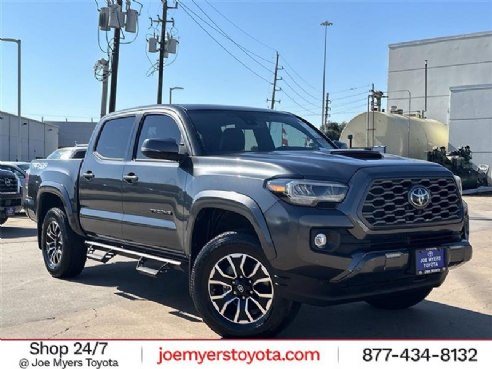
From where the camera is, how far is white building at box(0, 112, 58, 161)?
60.0m

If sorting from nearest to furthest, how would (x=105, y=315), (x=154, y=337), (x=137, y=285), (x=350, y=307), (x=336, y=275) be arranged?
(x=336, y=275) < (x=154, y=337) < (x=105, y=315) < (x=350, y=307) < (x=137, y=285)

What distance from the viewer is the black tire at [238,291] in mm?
4102

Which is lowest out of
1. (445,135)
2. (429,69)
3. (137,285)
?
(137,285)

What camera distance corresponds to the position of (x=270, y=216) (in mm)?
3961

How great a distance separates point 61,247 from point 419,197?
451 centimetres

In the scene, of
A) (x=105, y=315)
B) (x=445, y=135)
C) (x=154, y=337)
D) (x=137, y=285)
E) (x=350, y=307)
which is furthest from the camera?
(x=445, y=135)

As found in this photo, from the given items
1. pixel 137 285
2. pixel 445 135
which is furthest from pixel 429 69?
pixel 137 285

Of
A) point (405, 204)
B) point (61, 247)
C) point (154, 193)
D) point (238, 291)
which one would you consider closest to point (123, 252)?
point (154, 193)

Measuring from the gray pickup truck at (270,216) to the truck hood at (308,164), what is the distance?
0.04 feet

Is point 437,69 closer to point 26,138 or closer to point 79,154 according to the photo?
point 79,154

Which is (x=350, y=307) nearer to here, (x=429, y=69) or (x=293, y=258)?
(x=293, y=258)

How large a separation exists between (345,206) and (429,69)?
160 ft

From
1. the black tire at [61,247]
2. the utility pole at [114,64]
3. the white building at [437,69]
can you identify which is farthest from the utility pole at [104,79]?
the white building at [437,69]

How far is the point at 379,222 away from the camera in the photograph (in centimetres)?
394
